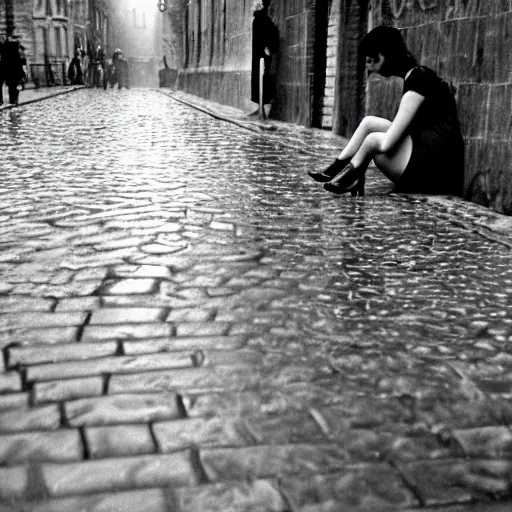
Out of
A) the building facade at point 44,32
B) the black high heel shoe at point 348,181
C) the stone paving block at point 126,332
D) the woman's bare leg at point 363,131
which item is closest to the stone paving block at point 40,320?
the stone paving block at point 126,332

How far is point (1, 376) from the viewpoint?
110 inches

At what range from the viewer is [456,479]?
2.15 meters

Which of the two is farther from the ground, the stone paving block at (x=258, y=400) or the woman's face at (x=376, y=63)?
the woman's face at (x=376, y=63)

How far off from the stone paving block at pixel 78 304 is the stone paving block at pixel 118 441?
1.24 m

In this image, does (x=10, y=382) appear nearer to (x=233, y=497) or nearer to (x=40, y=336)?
(x=40, y=336)

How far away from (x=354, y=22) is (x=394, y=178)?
18.4ft

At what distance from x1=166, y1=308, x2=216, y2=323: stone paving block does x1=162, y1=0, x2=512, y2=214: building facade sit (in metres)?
3.20

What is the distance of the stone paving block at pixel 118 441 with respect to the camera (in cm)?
226

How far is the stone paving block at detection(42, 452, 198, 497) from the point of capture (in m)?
2.07

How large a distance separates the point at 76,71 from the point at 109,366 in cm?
4888

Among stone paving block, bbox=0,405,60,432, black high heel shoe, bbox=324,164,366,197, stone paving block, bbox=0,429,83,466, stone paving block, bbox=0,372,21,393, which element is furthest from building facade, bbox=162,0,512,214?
stone paving block, bbox=0,429,83,466

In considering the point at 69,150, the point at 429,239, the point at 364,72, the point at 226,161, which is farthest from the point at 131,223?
the point at 364,72

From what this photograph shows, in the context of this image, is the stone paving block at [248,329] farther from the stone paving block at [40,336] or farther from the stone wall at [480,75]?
the stone wall at [480,75]

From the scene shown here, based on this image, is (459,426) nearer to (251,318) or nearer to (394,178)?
(251,318)
